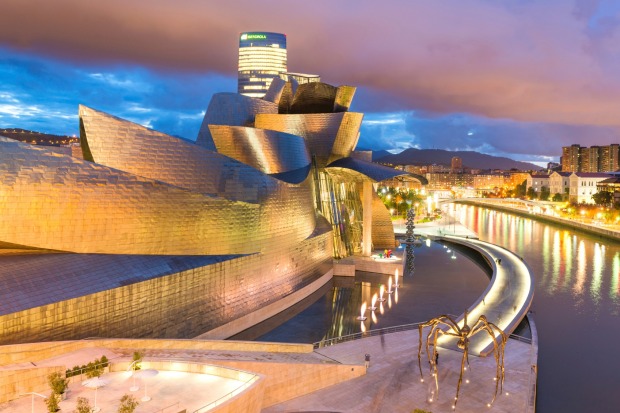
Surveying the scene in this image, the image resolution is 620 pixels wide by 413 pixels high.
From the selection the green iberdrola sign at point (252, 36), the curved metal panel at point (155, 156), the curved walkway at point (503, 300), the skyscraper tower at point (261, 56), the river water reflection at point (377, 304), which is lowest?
the river water reflection at point (377, 304)

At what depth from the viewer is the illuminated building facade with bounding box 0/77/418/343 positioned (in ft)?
48.2

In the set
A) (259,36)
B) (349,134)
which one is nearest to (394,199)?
(349,134)

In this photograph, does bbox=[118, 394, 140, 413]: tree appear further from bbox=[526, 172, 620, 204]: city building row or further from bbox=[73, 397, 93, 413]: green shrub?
bbox=[526, 172, 620, 204]: city building row

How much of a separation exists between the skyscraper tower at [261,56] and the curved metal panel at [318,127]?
126975mm

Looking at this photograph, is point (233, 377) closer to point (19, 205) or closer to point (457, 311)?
point (19, 205)

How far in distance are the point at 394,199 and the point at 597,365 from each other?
62.6 meters

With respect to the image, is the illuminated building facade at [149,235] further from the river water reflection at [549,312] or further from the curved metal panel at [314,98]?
the curved metal panel at [314,98]

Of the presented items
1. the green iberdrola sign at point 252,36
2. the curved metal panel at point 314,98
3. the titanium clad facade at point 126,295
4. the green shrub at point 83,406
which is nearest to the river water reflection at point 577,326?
the titanium clad facade at point 126,295

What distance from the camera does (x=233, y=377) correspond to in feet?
41.8

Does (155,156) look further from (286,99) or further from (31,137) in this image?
(31,137)

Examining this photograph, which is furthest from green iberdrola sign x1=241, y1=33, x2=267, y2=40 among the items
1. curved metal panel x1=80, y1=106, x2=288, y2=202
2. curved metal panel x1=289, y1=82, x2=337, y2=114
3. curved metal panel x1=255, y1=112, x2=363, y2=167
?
curved metal panel x1=80, y1=106, x2=288, y2=202

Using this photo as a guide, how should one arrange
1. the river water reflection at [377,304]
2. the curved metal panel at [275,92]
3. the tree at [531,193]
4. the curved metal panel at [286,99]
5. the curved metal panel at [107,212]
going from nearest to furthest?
the curved metal panel at [107,212]
the river water reflection at [377,304]
the curved metal panel at [286,99]
the curved metal panel at [275,92]
the tree at [531,193]

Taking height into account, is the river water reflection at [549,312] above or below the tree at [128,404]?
below

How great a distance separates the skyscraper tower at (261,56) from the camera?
158000 mm
